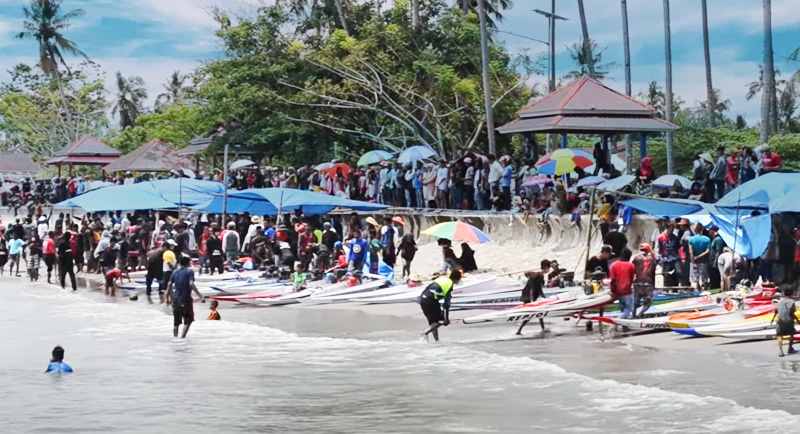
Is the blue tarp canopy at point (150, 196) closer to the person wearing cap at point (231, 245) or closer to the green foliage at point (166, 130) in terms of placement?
the person wearing cap at point (231, 245)

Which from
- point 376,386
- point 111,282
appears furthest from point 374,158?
point 376,386

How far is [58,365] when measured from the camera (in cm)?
1941

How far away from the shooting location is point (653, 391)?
1662cm

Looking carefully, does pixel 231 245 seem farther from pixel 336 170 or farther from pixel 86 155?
pixel 86 155

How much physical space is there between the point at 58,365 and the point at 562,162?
14432mm

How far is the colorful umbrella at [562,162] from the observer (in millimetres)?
30656

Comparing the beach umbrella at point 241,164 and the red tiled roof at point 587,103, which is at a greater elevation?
the red tiled roof at point 587,103

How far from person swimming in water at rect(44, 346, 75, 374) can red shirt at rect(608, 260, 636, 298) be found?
819 centimetres

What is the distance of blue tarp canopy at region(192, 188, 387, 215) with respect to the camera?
110 ft

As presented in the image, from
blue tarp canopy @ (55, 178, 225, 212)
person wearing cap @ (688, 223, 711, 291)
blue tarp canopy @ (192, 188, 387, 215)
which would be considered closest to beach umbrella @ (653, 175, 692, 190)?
person wearing cap @ (688, 223, 711, 291)

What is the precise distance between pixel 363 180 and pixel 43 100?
59334 mm

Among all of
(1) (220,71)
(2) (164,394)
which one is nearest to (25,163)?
(1) (220,71)

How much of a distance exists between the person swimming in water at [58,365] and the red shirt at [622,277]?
819cm

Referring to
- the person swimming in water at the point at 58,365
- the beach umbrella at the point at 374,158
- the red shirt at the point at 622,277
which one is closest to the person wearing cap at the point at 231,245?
the beach umbrella at the point at 374,158
